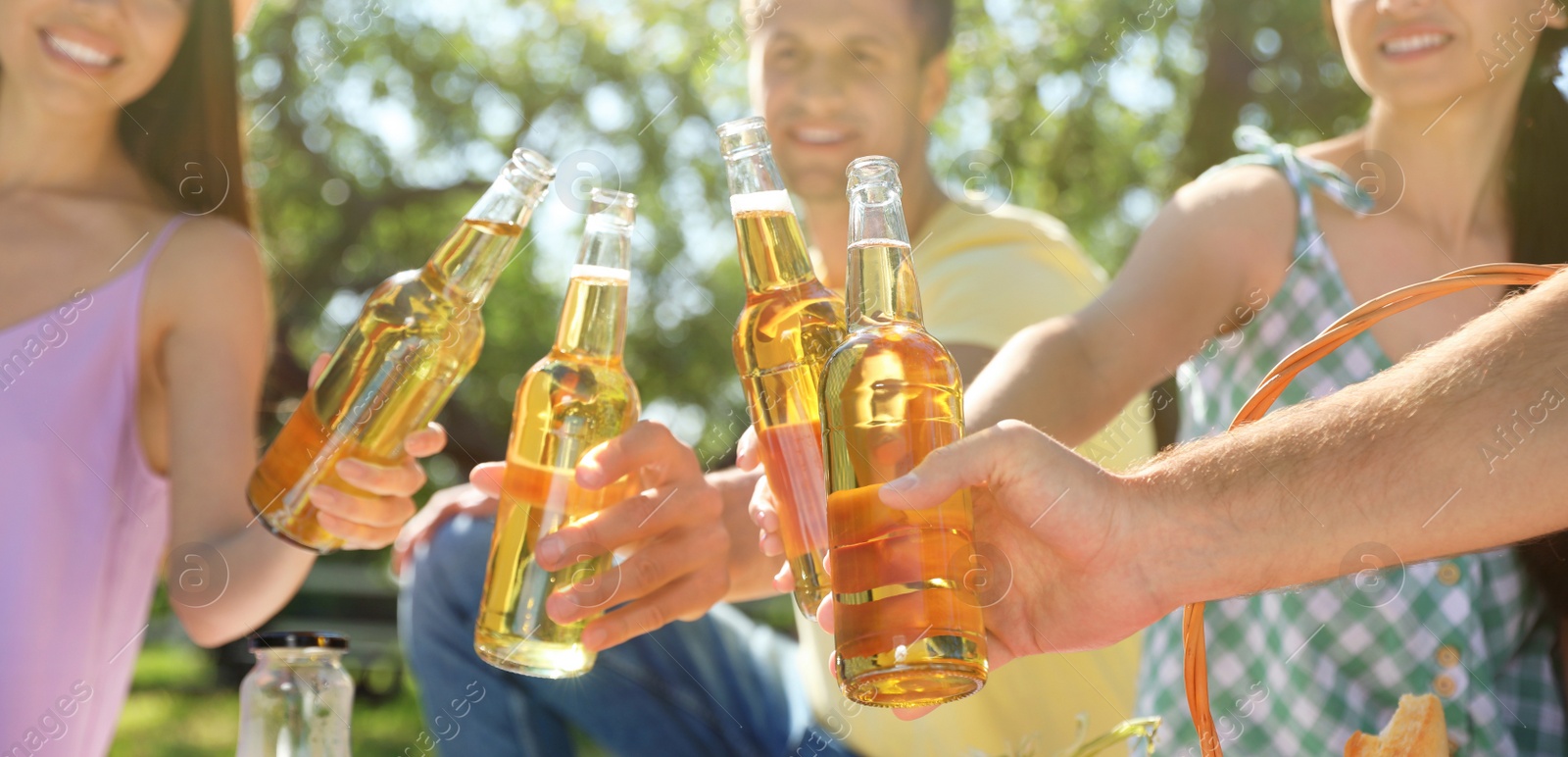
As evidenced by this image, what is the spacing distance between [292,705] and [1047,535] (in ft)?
2.39

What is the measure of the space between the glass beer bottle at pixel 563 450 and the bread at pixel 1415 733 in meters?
0.74

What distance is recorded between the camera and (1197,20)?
6203 millimetres

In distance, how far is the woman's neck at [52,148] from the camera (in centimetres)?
215

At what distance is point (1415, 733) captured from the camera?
1.12m

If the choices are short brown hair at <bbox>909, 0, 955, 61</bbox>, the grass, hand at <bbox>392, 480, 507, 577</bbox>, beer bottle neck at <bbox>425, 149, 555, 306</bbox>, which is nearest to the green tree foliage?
the grass

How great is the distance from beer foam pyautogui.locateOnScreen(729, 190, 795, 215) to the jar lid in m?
0.56

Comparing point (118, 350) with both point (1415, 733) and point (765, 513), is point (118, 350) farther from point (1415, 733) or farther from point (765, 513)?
point (1415, 733)

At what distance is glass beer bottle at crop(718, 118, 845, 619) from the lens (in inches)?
45.8

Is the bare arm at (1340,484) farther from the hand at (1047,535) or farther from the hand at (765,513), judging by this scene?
the hand at (765,513)

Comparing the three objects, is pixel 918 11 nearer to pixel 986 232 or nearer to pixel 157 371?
pixel 986 232

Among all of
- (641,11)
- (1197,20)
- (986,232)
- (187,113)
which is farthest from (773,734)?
(641,11)

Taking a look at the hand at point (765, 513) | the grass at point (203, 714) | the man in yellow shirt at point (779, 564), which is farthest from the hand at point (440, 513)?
the grass at point (203, 714)

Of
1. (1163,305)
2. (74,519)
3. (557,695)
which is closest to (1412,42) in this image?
(1163,305)

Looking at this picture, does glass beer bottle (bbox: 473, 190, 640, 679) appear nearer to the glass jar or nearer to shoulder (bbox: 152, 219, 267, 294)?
the glass jar
